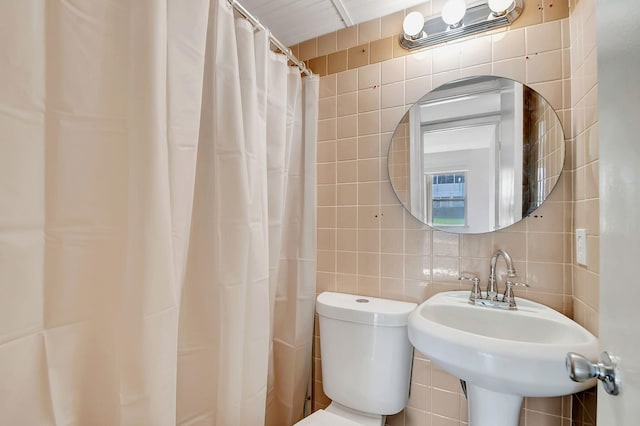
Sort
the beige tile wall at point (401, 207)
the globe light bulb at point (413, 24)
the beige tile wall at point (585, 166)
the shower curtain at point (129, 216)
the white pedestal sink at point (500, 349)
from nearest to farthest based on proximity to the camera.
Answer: the shower curtain at point (129, 216)
the white pedestal sink at point (500, 349)
the beige tile wall at point (585, 166)
the beige tile wall at point (401, 207)
the globe light bulb at point (413, 24)

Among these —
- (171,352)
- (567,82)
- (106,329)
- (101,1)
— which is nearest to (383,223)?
(567,82)

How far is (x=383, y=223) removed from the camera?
53.7 inches

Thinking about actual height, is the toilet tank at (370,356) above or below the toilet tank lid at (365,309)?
below

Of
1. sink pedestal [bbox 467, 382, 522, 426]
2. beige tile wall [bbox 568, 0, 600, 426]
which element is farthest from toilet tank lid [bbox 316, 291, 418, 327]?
beige tile wall [bbox 568, 0, 600, 426]

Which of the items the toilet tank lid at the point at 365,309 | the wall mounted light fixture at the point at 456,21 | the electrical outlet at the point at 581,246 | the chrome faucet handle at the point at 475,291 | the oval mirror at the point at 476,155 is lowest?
the toilet tank lid at the point at 365,309

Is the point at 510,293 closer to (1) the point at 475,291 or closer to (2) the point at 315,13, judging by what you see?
(1) the point at 475,291

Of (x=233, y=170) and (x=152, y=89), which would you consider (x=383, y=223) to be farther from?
(x=152, y=89)

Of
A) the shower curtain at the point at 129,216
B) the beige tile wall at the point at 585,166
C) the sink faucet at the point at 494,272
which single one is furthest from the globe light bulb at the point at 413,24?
the sink faucet at the point at 494,272

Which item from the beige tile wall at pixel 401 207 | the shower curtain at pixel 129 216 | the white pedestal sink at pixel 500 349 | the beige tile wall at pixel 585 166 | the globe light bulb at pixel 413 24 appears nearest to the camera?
the shower curtain at pixel 129 216

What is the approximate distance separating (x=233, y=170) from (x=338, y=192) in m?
0.65

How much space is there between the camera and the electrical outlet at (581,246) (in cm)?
95

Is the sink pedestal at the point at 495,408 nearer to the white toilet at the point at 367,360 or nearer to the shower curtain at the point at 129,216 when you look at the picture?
the white toilet at the point at 367,360

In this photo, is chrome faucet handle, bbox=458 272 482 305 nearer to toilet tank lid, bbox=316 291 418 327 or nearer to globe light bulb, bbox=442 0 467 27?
toilet tank lid, bbox=316 291 418 327

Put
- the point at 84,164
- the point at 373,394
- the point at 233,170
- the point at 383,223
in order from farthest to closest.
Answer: the point at 383,223 → the point at 373,394 → the point at 233,170 → the point at 84,164
